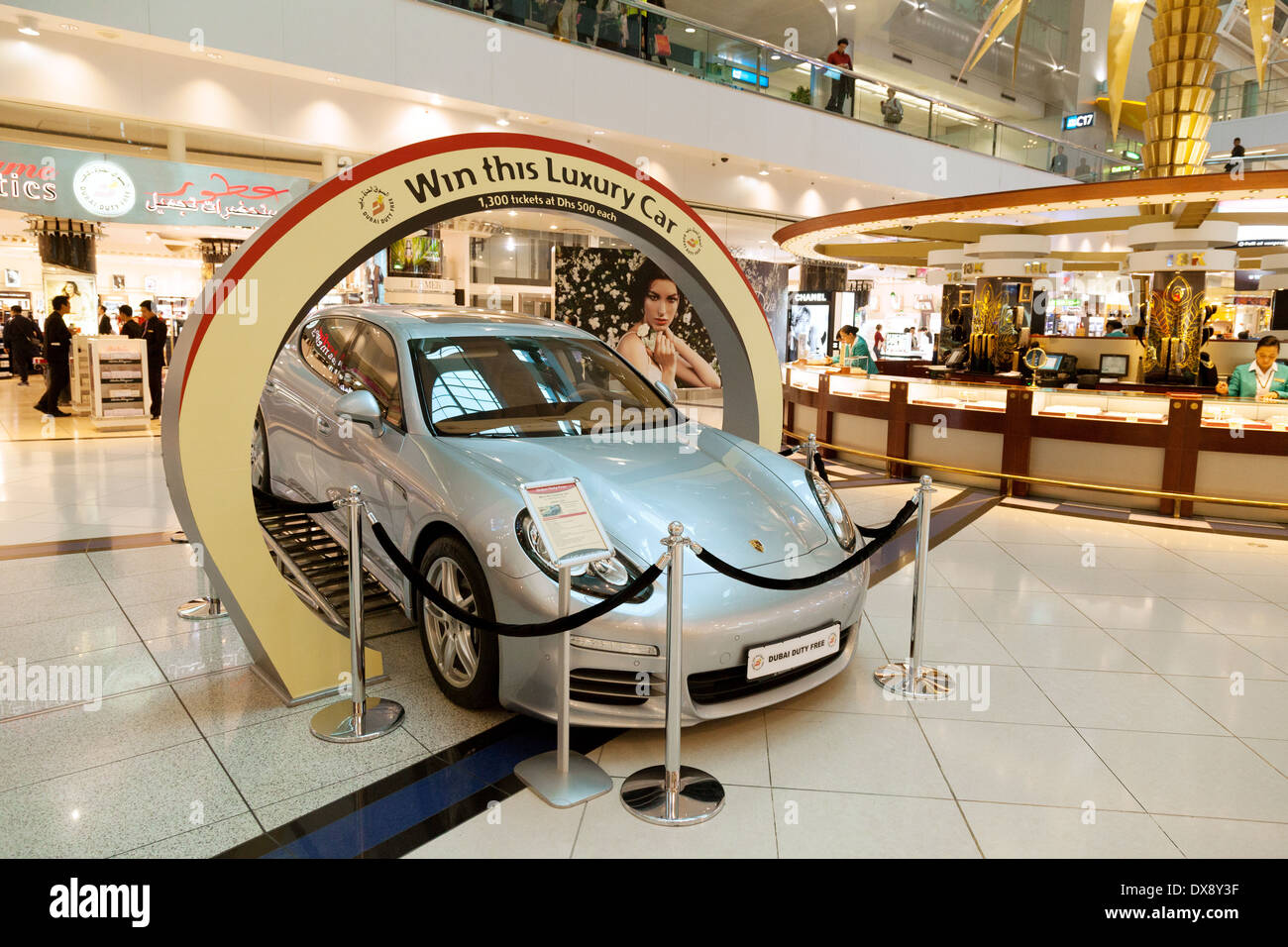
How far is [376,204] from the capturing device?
326 centimetres

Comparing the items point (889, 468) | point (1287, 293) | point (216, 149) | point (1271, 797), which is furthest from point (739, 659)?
point (1287, 293)

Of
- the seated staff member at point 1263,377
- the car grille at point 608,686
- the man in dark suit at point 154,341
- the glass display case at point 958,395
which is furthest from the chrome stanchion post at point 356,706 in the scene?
the man in dark suit at point 154,341

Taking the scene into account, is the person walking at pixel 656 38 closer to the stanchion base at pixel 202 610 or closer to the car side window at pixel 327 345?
the car side window at pixel 327 345

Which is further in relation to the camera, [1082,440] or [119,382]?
[119,382]

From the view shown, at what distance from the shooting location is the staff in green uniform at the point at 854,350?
11266 millimetres

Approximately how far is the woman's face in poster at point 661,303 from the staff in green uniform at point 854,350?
2504mm

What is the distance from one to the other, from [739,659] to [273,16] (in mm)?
8906

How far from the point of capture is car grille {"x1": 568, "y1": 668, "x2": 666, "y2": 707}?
105 inches

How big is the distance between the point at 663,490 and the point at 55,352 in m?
11.9

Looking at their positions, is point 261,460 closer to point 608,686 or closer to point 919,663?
point 608,686

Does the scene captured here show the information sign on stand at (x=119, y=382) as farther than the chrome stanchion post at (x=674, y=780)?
Yes

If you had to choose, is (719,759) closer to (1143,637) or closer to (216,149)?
(1143,637)

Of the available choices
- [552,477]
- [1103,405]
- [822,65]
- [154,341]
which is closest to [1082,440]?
[1103,405]

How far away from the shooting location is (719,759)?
9.29ft
